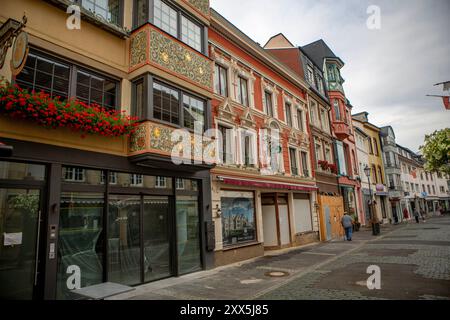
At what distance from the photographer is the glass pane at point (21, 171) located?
244 inches

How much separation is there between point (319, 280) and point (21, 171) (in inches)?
319

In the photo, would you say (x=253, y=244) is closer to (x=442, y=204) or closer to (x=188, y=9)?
(x=188, y=9)

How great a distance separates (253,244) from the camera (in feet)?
43.1

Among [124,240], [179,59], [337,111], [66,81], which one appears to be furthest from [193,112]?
[337,111]

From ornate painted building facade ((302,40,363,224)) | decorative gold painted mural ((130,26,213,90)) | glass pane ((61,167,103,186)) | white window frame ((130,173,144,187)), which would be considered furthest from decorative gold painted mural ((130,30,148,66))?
ornate painted building facade ((302,40,363,224))

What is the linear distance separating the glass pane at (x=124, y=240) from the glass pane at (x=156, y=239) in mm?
324

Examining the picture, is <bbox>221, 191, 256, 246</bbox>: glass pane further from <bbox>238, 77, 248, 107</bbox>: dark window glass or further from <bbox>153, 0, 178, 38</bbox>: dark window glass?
<bbox>153, 0, 178, 38</bbox>: dark window glass

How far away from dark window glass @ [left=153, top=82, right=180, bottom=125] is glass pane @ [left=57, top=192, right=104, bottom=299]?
2.97 meters

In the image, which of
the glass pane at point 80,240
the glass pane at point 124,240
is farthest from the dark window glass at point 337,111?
the glass pane at point 80,240

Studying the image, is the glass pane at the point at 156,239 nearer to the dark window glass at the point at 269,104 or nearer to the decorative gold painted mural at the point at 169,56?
the decorative gold painted mural at the point at 169,56

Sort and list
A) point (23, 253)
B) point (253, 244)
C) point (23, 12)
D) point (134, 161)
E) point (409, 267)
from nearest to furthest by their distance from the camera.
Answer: point (23, 253), point (23, 12), point (134, 161), point (409, 267), point (253, 244)

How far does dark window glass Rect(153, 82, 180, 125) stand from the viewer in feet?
29.4

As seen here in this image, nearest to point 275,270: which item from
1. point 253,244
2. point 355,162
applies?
point 253,244
